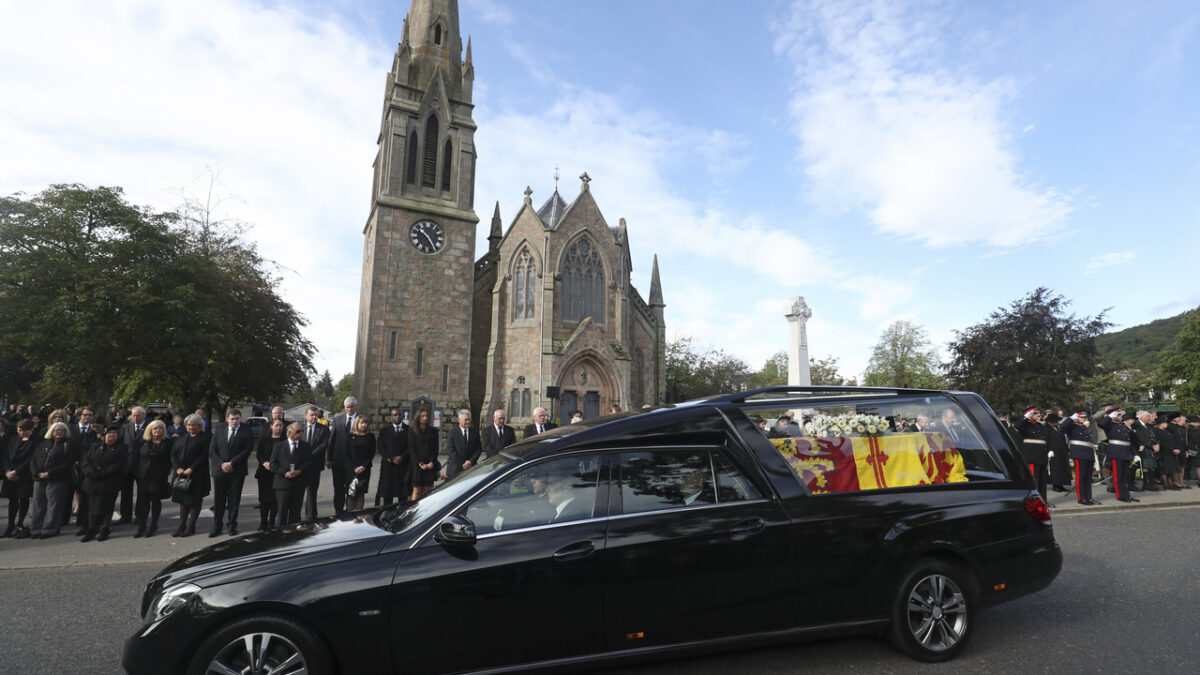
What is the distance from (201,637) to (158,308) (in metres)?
23.8

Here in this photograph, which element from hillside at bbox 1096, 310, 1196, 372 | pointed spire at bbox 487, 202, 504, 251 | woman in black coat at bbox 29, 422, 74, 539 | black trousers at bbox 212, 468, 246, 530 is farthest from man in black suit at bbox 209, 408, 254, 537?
hillside at bbox 1096, 310, 1196, 372

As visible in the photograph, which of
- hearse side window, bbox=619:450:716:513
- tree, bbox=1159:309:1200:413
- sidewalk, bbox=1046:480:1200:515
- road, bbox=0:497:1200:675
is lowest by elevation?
road, bbox=0:497:1200:675

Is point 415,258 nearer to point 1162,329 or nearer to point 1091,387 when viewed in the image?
point 1091,387

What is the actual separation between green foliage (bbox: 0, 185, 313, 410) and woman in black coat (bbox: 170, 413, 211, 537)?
51.1ft

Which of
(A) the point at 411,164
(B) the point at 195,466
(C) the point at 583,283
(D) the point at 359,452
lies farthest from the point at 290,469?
(C) the point at 583,283

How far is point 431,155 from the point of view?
29.3 m

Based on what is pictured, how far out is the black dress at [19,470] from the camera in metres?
8.61

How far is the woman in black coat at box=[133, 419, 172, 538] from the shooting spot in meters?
8.54

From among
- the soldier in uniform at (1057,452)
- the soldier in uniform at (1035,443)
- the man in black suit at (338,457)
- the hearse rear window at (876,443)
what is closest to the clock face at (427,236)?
the man in black suit at (338,457)

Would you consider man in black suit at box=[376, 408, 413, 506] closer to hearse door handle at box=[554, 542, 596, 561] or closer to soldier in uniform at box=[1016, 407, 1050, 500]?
hearse door handle at box=[554, 542, 596, 561]

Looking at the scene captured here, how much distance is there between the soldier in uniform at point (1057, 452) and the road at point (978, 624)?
5.23 meters

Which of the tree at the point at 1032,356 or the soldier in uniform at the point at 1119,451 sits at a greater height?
the tree at the point at 1032,356

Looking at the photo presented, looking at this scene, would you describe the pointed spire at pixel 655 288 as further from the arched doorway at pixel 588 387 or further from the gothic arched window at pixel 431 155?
the gothic arched window at pixel 431 155

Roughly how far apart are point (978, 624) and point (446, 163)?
95.6ft
